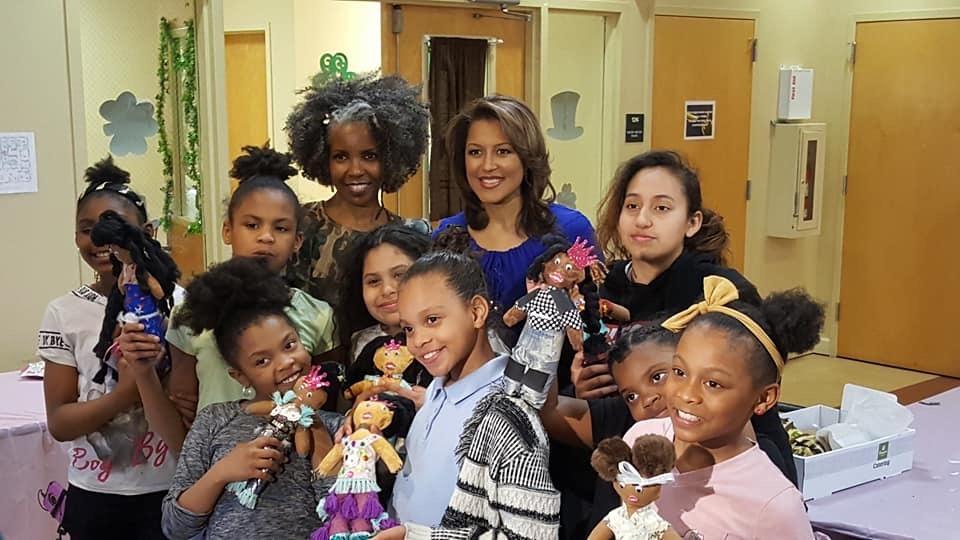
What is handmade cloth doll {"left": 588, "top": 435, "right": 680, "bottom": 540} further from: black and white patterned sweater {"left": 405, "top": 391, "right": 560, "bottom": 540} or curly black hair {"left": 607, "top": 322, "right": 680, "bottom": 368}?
curly black hair {"left": 607, "top": 322, "right": 680, "bottom": 368}

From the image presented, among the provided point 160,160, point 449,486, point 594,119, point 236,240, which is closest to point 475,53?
point 594,119

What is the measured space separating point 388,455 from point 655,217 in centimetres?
91

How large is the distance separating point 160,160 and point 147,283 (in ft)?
7.99

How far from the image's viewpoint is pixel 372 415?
1619 millimetres

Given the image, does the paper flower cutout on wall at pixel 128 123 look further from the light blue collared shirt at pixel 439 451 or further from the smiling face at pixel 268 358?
the light blue collared shirt at pixel 439 451

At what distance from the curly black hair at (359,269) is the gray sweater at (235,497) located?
1.21 ft

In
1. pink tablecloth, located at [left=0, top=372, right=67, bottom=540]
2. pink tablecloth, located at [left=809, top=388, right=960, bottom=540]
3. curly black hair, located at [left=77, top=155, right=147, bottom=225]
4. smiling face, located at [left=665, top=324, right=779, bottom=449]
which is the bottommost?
pink tablecloth, located at [left=0, top=372, right=67, bottom=540]

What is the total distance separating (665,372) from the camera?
1778 mm

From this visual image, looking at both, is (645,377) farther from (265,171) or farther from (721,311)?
(265,171)

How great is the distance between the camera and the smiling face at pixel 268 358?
180 centimetres

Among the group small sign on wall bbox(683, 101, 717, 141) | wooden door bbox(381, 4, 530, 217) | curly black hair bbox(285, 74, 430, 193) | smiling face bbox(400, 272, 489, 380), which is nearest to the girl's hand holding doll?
smiling face bbox(400, 272, 489, 380)

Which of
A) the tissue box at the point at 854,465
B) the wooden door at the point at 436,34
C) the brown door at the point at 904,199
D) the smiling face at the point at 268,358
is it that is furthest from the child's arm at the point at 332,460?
the brown door at the point at 904,199

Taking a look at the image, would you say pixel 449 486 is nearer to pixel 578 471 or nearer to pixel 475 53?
pixel 578 471

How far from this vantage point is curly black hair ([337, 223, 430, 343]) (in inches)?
82.7
